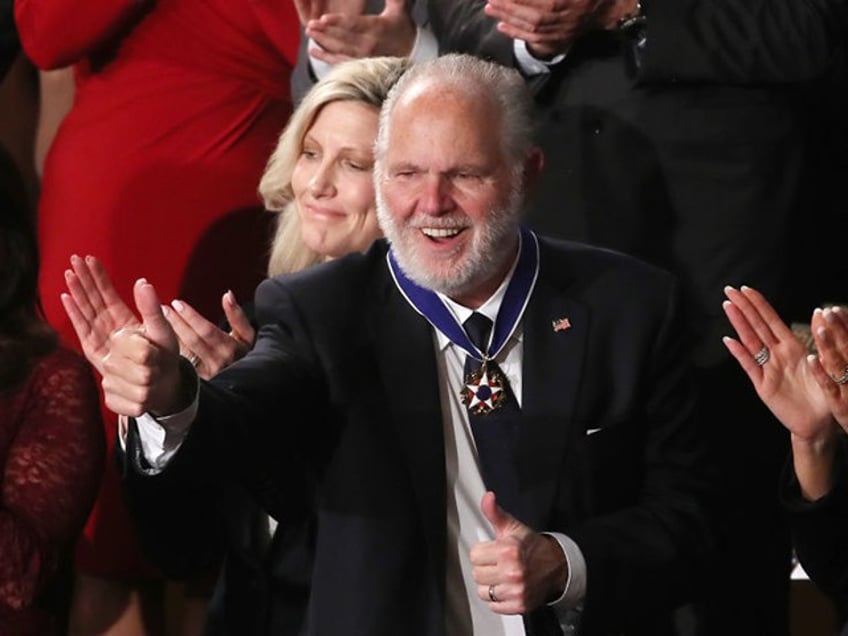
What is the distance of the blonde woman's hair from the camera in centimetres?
380

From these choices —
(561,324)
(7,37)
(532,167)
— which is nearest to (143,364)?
(561,324)

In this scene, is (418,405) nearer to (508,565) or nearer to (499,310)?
(499,310)

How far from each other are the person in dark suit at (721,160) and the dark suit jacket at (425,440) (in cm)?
35

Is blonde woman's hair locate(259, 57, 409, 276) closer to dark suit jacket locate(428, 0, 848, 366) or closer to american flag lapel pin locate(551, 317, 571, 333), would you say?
dark suit jacket locate(428, 0, 848, 366)

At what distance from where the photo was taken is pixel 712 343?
11.5 ft

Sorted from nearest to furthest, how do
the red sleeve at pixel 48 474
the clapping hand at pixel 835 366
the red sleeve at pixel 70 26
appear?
the clapping hand at pixel 835 366, the red sleeve at pixel 48 474, the red sleeve at pixel 70 26

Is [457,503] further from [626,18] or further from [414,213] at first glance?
[626,18]

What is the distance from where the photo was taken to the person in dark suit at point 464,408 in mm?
2943

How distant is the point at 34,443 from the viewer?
11.3 feet

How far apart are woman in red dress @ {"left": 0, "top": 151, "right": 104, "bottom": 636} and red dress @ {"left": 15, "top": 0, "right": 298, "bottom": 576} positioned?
44 cm

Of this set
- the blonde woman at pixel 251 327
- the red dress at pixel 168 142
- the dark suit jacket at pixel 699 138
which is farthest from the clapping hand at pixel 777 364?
the red dress at pixel 168 142

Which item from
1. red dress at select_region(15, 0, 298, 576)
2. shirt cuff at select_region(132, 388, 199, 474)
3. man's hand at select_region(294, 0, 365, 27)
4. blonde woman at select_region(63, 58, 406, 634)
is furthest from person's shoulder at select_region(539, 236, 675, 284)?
red dress at select_region(15, 0, 298, 576)

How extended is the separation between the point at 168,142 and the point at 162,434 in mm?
1383

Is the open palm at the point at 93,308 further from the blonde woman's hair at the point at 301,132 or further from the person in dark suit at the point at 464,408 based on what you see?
the blonde woman's hair at the point at 301,132
